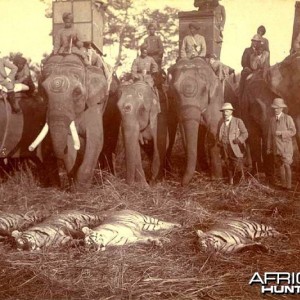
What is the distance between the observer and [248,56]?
833 centimetres

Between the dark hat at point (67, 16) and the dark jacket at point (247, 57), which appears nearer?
the dark hat at point (67, 16)

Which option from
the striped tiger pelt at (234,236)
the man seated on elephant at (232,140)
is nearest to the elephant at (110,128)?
the man seated on elephant at (232,140)

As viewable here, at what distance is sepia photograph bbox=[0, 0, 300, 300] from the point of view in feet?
12.4

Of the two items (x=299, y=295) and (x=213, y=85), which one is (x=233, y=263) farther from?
(x=213, y=85)

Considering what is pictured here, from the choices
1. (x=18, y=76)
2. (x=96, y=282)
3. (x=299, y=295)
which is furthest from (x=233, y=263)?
(x=18, y=76)

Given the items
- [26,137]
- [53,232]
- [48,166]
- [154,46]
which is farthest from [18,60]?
[53,232]

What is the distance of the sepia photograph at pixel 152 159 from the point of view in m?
3.77

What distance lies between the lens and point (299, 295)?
10.8 ft

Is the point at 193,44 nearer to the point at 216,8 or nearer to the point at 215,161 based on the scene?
the point at 216,8

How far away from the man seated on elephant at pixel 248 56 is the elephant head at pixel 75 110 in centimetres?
211

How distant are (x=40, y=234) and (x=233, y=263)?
1.40 metres

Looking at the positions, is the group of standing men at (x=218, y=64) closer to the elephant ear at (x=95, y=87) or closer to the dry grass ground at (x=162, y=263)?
the elephant ear at (x=95, y=87)

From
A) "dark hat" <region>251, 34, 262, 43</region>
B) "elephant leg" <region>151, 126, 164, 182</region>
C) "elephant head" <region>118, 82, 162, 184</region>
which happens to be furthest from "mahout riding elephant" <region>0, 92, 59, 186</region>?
"dark hat" <region>251, 34, 262, 43</region>

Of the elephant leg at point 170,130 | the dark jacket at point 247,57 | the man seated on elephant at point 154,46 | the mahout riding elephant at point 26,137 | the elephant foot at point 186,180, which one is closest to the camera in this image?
the elephant foot at point 186,180
